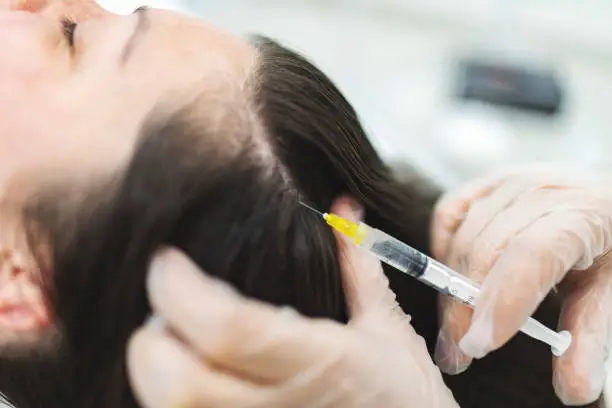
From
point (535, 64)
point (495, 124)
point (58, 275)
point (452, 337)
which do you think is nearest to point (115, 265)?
point (58, 275)

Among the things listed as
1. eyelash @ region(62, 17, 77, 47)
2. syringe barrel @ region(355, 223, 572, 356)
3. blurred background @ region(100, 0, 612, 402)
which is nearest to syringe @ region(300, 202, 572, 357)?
syringe barrel @ region(355, 223, 572, 356)

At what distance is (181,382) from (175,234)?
0.12 m

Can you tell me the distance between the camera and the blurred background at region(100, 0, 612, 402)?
1474 millimetres

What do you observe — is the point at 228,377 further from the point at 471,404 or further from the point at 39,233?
the point at 471,404

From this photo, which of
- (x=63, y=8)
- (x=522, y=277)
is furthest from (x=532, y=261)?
(x=63, y=8)

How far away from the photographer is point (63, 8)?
752 millimetres

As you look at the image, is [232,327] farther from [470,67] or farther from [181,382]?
[470,67]

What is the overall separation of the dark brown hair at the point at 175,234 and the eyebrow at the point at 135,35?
0.27ft

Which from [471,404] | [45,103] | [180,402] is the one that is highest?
[45,103]

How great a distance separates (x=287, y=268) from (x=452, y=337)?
0.61 feet

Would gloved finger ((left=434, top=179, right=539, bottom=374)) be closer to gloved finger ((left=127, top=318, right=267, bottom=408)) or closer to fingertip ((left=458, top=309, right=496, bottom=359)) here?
fingertip ((left=458, top=309, right=496, bottom=359))

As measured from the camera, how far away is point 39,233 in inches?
23.4

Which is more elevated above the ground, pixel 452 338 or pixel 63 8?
pixel 63 8

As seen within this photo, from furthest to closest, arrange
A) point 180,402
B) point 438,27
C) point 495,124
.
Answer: point 438,27, point 495,124, point 180,402
